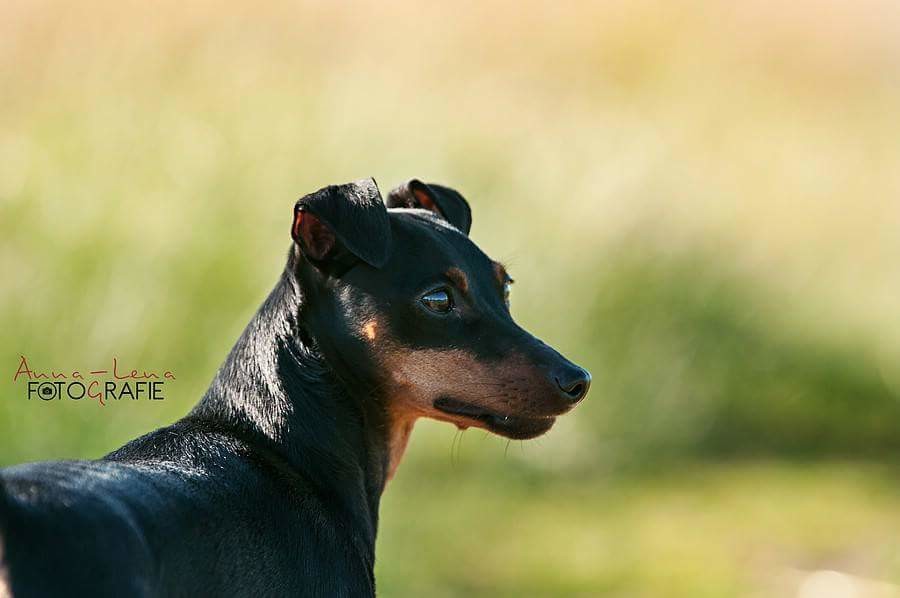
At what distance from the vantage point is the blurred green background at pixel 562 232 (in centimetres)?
677

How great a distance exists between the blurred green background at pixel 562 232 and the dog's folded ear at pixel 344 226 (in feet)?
11.0

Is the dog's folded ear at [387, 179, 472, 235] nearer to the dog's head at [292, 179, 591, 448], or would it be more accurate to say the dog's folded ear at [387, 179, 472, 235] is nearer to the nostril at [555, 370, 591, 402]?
the dog's head at [292, 179, 591, 448]

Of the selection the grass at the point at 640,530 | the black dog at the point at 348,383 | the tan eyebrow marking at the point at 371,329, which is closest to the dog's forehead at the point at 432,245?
the black dog at the point at 348,383

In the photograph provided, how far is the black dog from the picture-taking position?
2.78 m

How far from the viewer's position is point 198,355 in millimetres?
7121

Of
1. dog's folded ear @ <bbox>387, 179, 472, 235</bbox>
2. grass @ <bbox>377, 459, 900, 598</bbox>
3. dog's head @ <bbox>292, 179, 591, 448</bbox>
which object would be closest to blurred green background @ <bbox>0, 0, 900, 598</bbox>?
grass @ <bbox>377, 459, 900, 598</bbox>

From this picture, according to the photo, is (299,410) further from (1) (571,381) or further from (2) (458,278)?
(1) (571,381)

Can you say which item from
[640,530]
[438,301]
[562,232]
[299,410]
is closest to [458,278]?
[438,301]

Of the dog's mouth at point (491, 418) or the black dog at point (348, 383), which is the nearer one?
the black dog at point (348, 383)

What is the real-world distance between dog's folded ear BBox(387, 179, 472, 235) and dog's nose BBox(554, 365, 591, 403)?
681 millimetres

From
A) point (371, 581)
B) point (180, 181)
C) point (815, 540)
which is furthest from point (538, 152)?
point (371, 581)

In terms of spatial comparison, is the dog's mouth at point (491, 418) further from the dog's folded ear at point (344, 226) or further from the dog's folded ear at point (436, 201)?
the dog's folded ear at point (436, 201)

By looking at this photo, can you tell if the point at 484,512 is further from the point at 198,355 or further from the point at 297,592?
the point at 297,592

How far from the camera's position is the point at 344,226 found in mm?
2967
